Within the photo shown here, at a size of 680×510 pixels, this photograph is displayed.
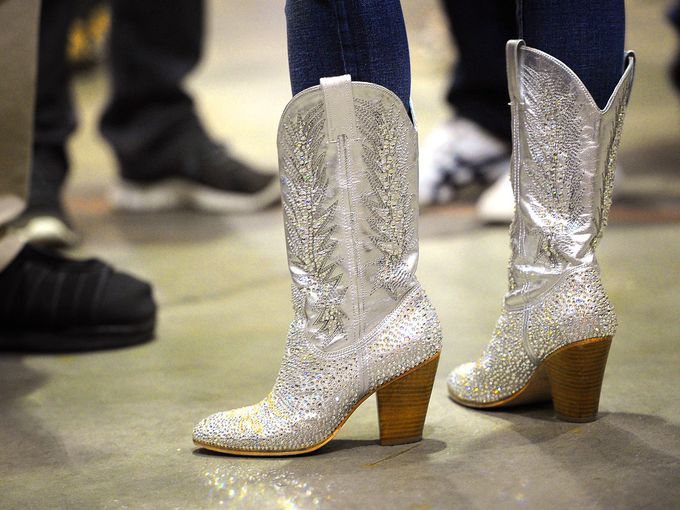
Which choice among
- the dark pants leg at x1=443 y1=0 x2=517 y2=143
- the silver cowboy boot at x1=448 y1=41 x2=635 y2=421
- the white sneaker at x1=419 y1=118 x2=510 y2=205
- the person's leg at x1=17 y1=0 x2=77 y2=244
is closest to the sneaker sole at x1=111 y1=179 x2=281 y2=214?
the person's leg at x1=17 y1=0 x2=77 y2=244

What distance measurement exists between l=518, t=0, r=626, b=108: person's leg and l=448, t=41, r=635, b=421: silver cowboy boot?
0.02 meters

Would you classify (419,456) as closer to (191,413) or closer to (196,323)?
(191,413)

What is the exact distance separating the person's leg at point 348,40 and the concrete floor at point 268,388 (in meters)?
0.39

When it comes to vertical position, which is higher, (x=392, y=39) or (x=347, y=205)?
(x=392, y=39)

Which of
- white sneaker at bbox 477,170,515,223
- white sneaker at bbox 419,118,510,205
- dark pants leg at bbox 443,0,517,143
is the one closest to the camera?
white sneaker at bbox 477,170,515,223

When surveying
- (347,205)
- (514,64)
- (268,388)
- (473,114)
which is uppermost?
(514,64)

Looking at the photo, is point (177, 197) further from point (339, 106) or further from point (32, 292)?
point (339, 106)

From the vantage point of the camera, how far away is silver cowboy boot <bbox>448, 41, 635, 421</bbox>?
1043 mm

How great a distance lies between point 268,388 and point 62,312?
38cm

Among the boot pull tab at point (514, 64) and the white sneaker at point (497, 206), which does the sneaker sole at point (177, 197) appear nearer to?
the white sneaker at point (497, 206)

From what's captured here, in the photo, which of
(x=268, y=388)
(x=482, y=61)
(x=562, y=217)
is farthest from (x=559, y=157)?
(x=482, y=61)

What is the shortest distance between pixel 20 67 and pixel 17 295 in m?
0.33

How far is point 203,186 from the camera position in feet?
8.04

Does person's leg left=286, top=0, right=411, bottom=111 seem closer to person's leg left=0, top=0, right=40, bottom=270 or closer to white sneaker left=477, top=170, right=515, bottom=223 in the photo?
person's leg left=0, top=0, right=40, bottom=270
